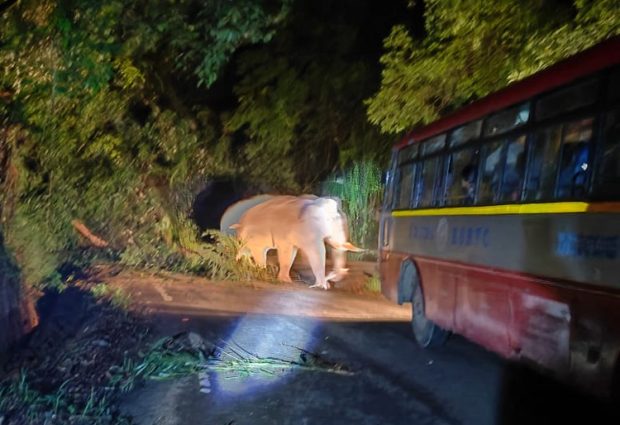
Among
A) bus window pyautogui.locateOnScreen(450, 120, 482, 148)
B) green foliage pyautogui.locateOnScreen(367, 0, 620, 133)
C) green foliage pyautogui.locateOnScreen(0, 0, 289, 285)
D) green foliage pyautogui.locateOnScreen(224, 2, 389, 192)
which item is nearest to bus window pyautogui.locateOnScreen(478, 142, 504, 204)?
bus window pyautogui.locateOnScreen(450, 120, 482, 148)

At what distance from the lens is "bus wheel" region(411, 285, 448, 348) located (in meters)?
7.95

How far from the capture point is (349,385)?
629cm

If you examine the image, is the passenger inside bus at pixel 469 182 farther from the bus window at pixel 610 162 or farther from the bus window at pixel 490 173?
the bus window at pixel 610 162

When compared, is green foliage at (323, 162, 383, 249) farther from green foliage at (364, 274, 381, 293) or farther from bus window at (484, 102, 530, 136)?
bus window at (484, 102, 530, 136)

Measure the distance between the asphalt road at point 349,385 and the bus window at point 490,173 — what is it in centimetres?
175

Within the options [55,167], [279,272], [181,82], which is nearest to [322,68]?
[181,82]

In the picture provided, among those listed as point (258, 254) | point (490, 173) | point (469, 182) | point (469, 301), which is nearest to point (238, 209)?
point (258, 254)

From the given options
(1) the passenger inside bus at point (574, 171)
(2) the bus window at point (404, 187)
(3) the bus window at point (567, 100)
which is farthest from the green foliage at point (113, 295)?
(1) the passenger inside bus at point (574, 171)

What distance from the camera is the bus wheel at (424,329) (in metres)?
7.95

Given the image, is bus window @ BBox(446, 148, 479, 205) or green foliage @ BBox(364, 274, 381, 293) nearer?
bus window @ BBox(446, 148, 479, 205)

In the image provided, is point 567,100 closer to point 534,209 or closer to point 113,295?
point 534,209

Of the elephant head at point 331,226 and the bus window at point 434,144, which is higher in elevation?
the bus window at point 434,144

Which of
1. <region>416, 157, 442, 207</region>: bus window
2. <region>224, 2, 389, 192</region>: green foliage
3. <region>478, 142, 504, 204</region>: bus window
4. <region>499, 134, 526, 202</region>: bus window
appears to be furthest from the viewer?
<region>224, 2, 389, 192</region>: green foliage

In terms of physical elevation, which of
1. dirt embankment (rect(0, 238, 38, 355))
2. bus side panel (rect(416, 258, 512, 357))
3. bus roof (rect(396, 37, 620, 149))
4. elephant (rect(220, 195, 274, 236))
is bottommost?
dirt embankment (rect(0, 238, 38, 355))
